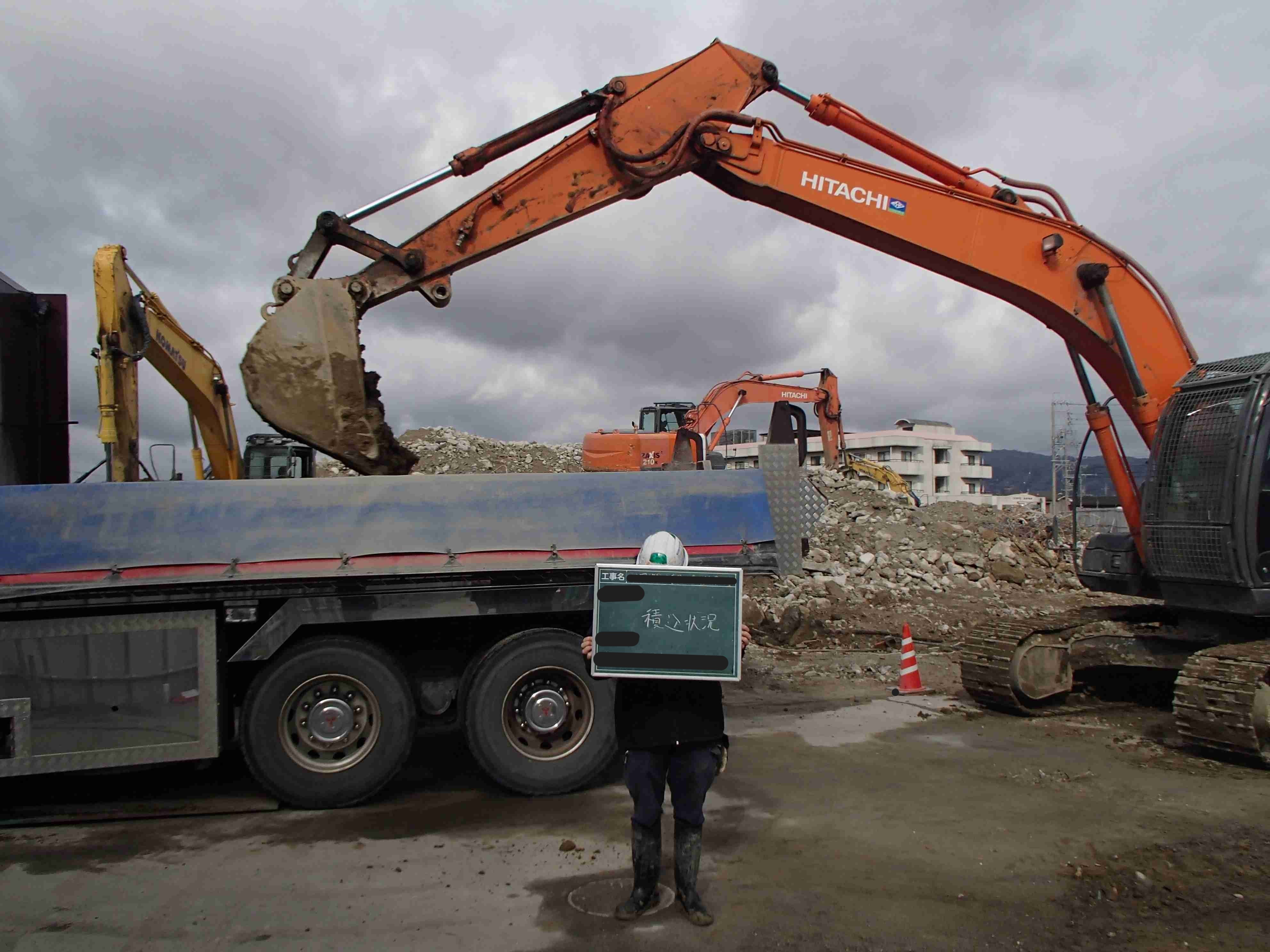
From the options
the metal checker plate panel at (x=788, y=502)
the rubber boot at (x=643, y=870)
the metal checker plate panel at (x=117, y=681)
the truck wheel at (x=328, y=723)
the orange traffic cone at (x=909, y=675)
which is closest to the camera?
the rubber boot at (x=643, y=870)

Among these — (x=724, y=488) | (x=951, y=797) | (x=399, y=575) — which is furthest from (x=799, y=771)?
(x=399, y=575)

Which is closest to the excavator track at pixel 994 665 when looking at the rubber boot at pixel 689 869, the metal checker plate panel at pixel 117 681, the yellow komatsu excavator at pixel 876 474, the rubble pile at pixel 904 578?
the rubble pile at pixel 904 578

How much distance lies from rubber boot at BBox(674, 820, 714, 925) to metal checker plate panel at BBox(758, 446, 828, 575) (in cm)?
268

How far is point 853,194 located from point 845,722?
14.9 ft

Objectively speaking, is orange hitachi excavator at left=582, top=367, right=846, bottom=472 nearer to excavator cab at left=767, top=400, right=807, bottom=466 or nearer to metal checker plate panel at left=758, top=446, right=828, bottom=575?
excavator cab at left=767, top=400, right=807, bottom=466

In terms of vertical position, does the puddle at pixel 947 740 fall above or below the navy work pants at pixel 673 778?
below

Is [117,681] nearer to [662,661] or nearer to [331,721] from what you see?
[331,721]

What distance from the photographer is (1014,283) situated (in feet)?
24.1

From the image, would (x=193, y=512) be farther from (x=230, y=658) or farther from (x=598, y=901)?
(x=598, y=901)

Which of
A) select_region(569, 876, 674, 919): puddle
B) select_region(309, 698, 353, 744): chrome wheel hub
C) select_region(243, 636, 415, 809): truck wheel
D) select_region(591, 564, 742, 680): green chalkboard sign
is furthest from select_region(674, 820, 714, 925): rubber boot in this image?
select_region(309, 698, 353, 744): chrome wheel hub

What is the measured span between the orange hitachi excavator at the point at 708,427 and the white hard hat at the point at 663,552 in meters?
10.5

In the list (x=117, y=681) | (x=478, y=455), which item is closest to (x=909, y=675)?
(x=117, y=681)

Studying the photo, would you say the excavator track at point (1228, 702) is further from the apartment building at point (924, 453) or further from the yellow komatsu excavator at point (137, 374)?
the apartment building at point (924, 453)

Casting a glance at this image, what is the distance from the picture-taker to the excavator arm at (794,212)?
22.9 feet
